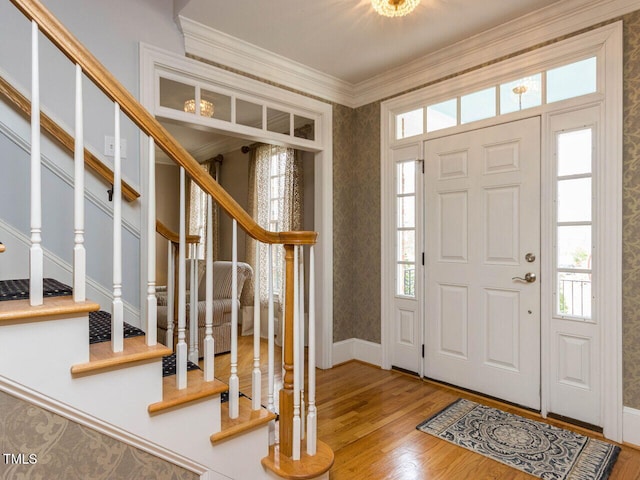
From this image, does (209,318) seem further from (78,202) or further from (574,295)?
(574,295)

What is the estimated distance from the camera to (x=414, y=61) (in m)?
3.07

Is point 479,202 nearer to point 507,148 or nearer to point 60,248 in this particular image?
point 507,148

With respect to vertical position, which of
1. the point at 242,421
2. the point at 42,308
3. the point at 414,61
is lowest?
the point at 242,421

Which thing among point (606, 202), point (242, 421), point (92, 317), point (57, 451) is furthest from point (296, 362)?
point (606, 202)

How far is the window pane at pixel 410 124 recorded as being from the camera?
3.18 meters

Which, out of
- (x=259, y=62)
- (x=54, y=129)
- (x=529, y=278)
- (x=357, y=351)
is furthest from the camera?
(x=357, y=351)

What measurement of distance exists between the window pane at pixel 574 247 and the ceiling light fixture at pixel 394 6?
5.40 feet

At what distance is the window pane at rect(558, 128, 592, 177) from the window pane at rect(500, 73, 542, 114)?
0.32 meters

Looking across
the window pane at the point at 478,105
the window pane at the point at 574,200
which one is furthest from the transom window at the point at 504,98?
the window pane at the point at 574,200

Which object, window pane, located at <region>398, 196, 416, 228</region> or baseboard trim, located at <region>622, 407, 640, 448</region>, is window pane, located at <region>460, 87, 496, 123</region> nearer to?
window pane, located at <region>398, 196, 416, 228</region>

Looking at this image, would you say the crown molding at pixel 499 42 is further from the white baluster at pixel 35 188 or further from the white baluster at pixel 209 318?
the white baluster at pixel 35 188

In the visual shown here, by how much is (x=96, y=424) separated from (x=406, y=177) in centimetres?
278

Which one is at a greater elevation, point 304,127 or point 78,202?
point 304,127

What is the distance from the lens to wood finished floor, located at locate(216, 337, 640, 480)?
1887 millimetres
